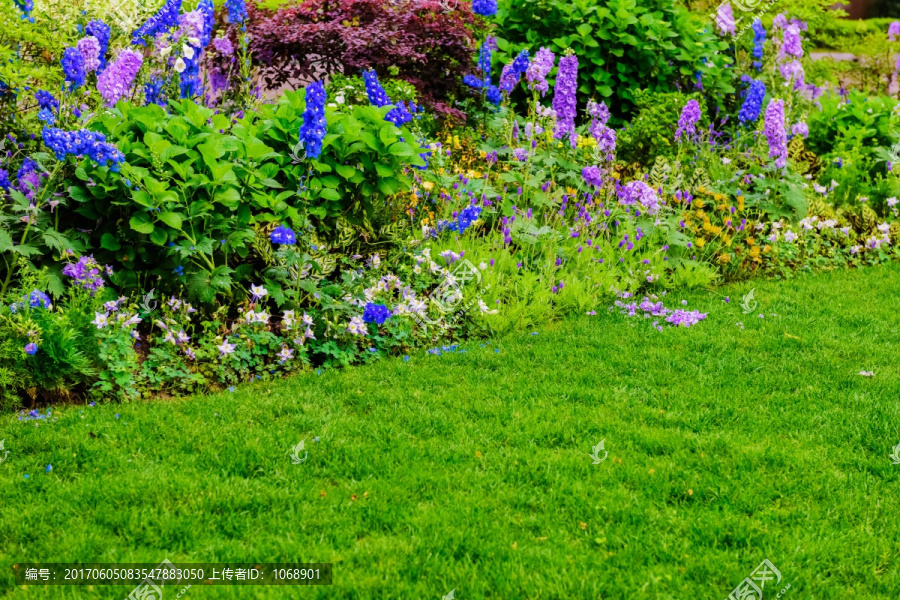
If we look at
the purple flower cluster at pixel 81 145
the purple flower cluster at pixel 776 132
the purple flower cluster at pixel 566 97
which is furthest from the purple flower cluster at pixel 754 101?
the purple flower cluster at pixel 81 145

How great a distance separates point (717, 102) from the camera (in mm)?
7934

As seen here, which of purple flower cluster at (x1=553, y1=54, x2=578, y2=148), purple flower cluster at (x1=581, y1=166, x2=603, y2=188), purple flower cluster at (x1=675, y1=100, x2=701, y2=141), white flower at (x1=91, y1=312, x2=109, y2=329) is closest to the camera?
white flower at (x1=91, y1=312, x2=109, y2=329)

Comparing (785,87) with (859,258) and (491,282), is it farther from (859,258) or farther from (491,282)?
(491,282)

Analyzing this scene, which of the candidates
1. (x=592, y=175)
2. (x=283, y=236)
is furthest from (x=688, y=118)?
(x=283, y=236)

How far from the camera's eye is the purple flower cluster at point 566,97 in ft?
20.1

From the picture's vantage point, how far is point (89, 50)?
4.47m

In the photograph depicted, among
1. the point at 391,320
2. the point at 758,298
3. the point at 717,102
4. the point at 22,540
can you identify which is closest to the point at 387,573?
the point at 22,540

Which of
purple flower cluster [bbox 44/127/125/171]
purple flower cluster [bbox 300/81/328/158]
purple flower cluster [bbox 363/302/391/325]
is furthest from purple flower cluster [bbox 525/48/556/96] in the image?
purple flower cluster [bbox 44/127/125/171]

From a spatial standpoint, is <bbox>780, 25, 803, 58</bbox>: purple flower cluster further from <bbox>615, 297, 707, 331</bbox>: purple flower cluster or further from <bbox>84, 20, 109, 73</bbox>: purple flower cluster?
<bbox>84, 20, 109, 73</bbox>: purple flower cluster

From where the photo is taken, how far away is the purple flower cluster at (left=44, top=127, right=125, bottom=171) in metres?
A: 3.87

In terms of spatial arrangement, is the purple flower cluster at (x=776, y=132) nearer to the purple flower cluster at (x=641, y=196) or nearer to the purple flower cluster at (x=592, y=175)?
the purple flower cluster at (x=641, y=196)

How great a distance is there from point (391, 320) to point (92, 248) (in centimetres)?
163

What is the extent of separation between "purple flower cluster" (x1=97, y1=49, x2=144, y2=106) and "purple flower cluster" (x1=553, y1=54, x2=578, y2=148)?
297 centimetres

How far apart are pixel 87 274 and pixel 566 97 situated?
3.67 metres
